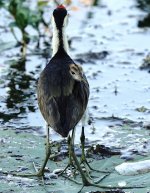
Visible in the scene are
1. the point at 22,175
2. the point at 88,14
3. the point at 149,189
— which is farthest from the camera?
the point at 88,14

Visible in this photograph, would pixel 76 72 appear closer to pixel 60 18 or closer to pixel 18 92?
pixel 60 18

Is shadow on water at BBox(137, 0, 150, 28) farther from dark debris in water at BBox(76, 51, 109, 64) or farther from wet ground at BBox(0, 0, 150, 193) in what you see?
dark debris in water at BBox(76, 51, 109, 64)

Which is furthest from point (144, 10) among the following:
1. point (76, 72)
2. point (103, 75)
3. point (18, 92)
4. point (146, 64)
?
point (76, 72)

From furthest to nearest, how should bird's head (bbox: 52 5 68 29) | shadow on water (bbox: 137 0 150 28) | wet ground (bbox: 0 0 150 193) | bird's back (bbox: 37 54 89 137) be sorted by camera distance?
shadow on water (bbox: 137 0 150 28) → wet ground (bbox: 0 0 150 193) → bird's head (bbox: 52 5 68 29) → bird's back (bbox: 37 54 89 137)

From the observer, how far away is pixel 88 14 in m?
13.0

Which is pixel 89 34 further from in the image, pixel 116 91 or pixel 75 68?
pixel 75 68

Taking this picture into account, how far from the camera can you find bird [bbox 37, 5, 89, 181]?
5.74 metres

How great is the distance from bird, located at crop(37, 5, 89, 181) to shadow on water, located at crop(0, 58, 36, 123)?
1803 millimetres

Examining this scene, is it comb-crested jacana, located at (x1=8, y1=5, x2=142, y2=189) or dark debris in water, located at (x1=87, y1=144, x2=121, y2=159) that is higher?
comb-crested jacana, located at (x1=8, y1=5, x2=142, y2=189)

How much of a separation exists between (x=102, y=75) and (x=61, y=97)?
390 centimetres

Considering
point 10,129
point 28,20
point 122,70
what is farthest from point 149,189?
point 28,20

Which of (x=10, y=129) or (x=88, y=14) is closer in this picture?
(x=10, y=129)

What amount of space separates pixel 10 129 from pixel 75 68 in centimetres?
169

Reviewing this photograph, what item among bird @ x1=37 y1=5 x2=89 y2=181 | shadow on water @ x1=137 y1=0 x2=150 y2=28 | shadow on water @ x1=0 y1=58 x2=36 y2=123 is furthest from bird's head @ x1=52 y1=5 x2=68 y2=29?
shadow on water @ x1=137 y1=0 x2=150 y2=28
